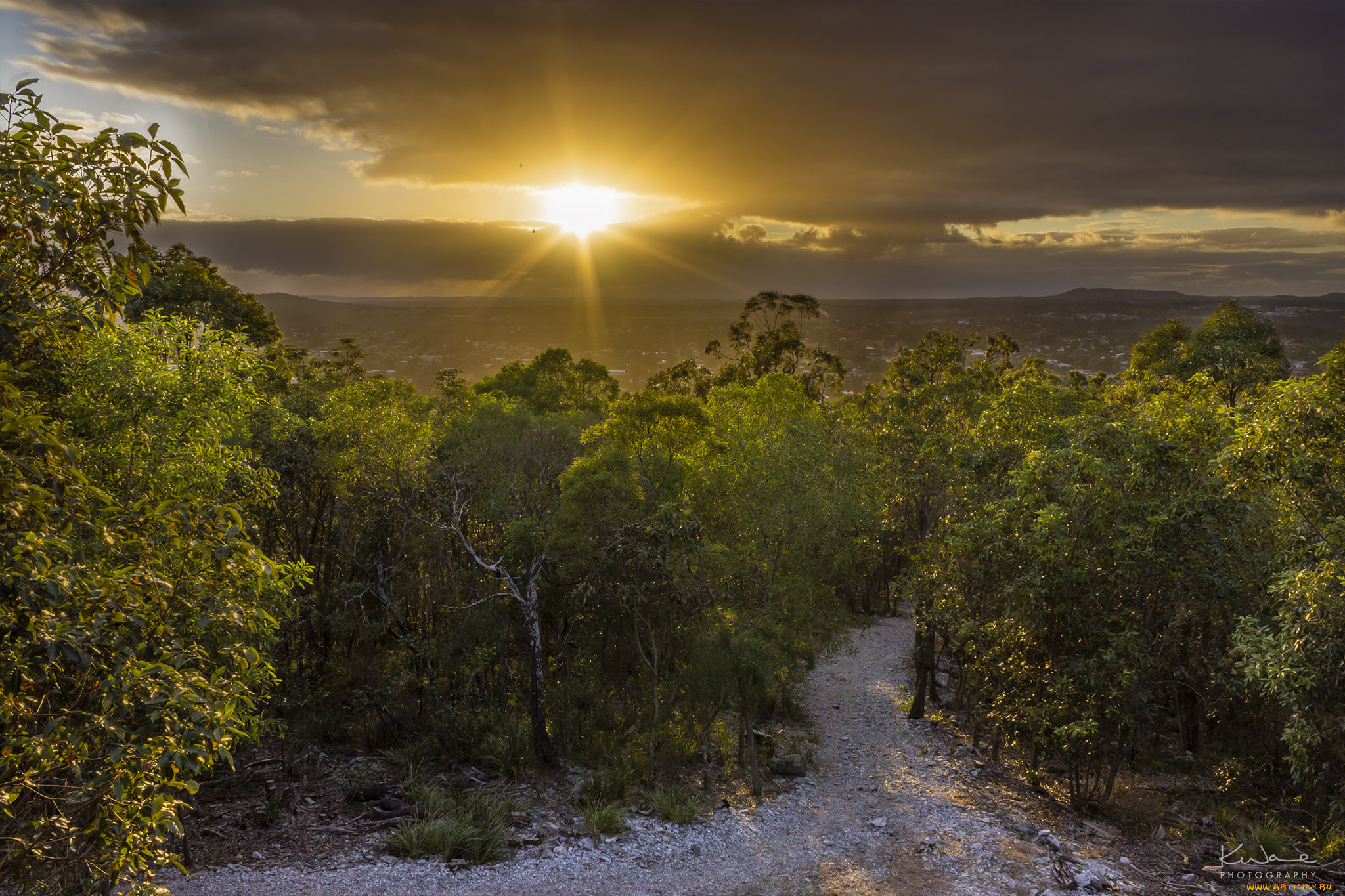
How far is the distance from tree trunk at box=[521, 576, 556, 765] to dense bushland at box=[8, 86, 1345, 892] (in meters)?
0.23

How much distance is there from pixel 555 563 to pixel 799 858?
9.07 metres

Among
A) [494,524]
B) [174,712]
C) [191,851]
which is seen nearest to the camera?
[174,712]

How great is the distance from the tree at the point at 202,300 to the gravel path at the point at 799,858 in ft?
58.5

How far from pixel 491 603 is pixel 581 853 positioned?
731 centimetres

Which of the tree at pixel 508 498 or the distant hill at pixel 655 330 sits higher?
the distant hill at pixel 655 330

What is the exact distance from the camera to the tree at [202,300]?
2277cm

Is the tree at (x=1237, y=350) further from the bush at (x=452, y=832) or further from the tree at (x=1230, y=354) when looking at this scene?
the bush at (x=452, y=832)

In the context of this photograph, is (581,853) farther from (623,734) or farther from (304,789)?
(304,789)

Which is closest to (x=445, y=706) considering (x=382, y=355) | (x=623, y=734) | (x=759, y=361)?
(x=623, y=734)

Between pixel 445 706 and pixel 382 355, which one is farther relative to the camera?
pixel 382 355

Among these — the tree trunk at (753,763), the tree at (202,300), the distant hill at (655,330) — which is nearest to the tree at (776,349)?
the tree at (202,300)

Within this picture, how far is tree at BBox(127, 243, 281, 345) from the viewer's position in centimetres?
2277

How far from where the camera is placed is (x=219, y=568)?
19.4 ft

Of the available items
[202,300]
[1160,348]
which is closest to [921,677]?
[1160,348]
